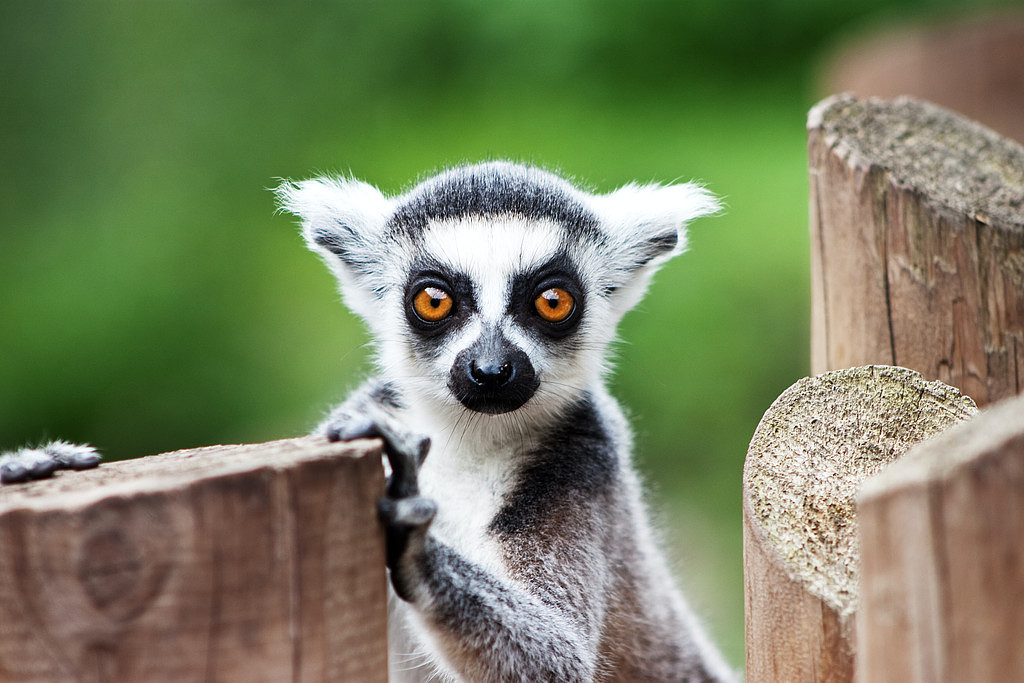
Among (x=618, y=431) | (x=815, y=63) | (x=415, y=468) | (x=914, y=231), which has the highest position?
(x=815, y=63)

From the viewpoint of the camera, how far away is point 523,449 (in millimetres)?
2691

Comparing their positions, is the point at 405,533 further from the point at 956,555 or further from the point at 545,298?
the point at 545,298

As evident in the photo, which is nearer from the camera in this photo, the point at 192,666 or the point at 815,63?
the point at 192,666

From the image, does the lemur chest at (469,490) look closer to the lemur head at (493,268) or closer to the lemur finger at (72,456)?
the lemur head at (493,268)

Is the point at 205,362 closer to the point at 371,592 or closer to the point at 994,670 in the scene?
the point at 371,592

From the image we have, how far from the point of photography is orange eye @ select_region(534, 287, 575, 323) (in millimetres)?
2783

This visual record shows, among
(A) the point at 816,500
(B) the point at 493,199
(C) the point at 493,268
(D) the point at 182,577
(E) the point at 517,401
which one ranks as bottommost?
(D) the point at 182,577

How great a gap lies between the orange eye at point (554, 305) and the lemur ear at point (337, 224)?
2.09 feet

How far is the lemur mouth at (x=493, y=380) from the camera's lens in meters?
2.52

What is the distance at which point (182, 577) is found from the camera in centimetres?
130

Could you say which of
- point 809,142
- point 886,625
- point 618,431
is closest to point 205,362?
point 618,431

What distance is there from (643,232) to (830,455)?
5.32ft

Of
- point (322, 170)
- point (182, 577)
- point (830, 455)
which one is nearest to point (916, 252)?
point (830, 455)

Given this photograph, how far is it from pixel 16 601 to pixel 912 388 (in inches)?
59.3
